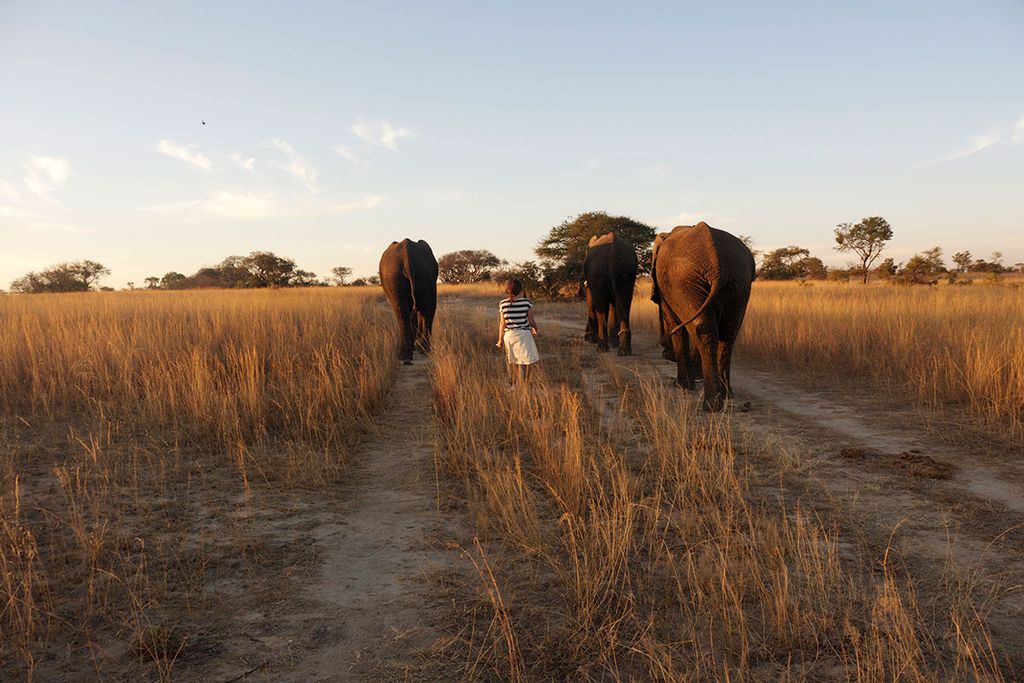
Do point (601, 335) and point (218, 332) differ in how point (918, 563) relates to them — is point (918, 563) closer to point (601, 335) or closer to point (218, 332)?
point (601, 335)

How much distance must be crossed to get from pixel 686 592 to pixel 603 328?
7712mm

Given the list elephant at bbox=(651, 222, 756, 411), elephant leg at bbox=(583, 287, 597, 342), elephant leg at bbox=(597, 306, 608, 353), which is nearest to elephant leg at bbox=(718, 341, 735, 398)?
elephant at bbox=(651, 222, 756, 411)

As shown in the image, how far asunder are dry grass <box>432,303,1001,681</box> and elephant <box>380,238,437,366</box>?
5.46 m

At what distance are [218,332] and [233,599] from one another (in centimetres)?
710

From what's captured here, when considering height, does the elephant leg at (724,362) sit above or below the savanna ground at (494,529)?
above

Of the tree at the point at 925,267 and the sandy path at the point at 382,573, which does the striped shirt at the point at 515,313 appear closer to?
the sandy path at the point at 382,573

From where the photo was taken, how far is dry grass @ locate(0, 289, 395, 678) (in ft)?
7.11

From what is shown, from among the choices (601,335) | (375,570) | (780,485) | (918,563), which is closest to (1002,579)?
(918,563)

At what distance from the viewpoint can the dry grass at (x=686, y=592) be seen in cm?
188

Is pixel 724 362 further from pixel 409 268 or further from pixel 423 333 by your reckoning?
pixel 423 333

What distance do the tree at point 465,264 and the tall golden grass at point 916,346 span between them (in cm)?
4614

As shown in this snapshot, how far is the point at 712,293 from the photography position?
5.55 meters

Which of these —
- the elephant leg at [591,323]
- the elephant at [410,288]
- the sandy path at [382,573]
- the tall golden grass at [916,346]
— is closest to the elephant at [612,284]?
the elephant leg at [591,323]

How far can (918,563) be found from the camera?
2535 mm
